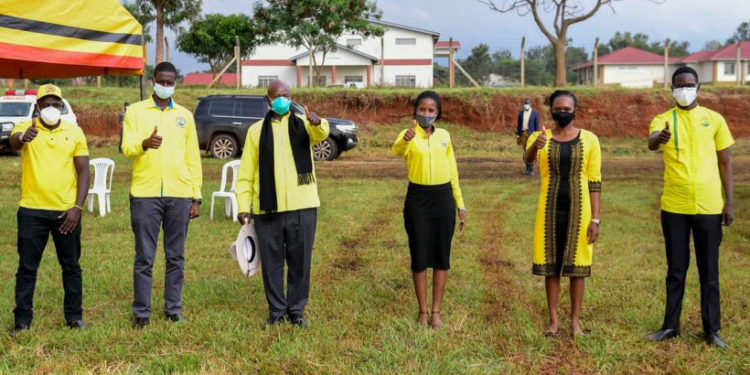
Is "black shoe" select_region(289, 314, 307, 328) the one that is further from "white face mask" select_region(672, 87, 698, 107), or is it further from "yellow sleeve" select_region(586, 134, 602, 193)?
"white face mask" select_region(672, 87, 698, 107)

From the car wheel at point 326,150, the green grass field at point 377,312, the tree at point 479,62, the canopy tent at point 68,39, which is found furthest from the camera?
the tree at point 479,62

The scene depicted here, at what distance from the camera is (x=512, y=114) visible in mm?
26812

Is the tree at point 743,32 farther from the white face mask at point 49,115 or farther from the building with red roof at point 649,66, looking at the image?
the white face mask at point 49,115

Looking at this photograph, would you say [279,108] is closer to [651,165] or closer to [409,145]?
[409,145]

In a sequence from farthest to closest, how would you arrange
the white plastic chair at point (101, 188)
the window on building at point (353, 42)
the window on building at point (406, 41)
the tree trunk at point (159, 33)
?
the window on building at point (353, 42) < the window on building at point (406, 41) < the tree trunk at point (159, 33) < the white plastic chair at point (101, 188)

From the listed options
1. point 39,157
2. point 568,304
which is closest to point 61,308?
point 39,157

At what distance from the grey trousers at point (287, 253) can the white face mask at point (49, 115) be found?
5.07 ft

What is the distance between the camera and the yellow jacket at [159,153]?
5008mm

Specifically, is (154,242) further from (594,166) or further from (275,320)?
(594,166)

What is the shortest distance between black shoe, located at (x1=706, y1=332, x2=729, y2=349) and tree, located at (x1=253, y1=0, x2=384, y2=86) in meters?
30.7

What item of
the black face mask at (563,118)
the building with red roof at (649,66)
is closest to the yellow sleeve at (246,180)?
the black face mask at (563,118)

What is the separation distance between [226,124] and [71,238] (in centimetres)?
1430

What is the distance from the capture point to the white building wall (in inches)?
2235

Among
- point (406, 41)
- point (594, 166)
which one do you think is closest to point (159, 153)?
point (594, 166)
